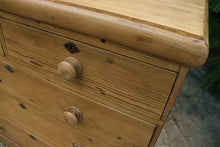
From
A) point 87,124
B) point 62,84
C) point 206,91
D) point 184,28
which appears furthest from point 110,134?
point 206,91

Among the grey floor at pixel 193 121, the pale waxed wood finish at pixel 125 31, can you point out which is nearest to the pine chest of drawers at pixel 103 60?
the pale waxed wood finish at pixel 125 31

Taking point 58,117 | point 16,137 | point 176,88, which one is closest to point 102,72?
point 176,88

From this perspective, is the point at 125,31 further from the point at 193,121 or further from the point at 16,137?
the point at 193,121

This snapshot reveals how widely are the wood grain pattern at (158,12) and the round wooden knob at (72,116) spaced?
290mm

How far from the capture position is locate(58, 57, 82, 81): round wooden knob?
16.1 inches

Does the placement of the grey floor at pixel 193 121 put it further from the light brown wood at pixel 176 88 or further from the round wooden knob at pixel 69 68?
the round wooden knob at pixel 69 68

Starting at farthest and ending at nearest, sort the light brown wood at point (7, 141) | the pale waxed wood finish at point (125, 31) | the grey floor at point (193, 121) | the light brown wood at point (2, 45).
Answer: the grey floor at point (193, 121) < the light brown wood at point (7, 141) < the light brown wood at point (2, 45) < the pale waxed wood finish at point (125, 31)

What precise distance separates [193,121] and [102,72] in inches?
36.7

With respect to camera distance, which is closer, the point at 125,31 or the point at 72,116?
the point at 125,31

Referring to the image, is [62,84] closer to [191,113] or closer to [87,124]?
[87,124]

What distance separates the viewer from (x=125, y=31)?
334 millimetres

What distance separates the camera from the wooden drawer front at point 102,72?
38 centimetres

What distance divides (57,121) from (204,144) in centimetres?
82

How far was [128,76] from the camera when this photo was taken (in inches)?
15.6
